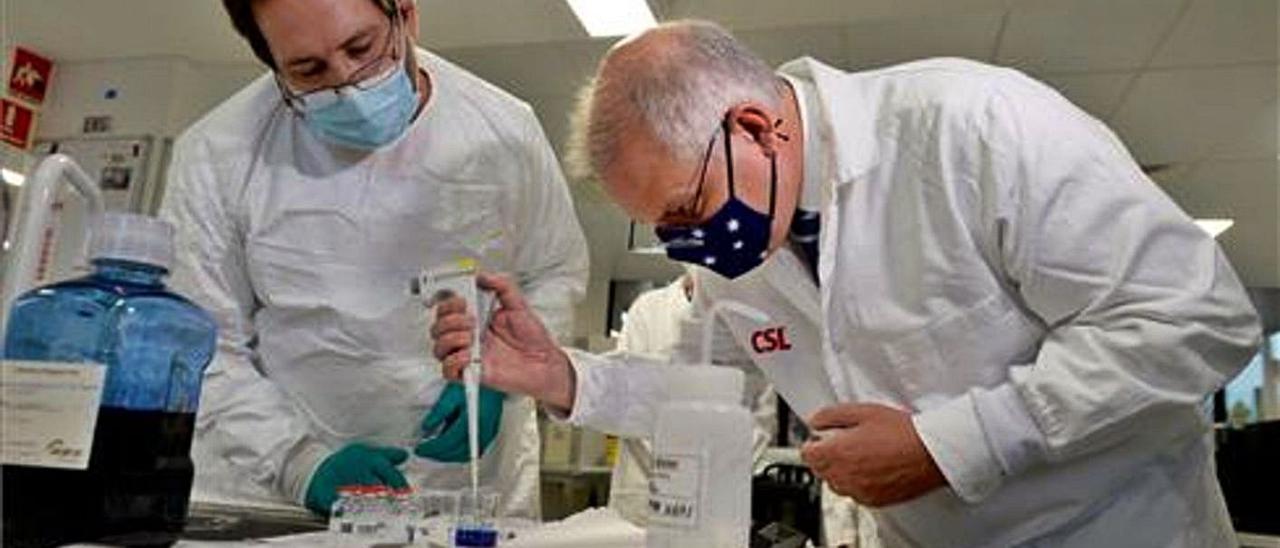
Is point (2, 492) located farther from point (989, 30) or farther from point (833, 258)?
point (989, 30)

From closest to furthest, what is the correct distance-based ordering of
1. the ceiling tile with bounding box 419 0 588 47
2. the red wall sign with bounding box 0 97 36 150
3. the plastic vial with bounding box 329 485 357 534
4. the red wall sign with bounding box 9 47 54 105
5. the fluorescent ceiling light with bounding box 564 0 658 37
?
the plastic vial with bounding box 329 485 357 534 → the fluorescent ceiling light with bounding box 564 0 658 37 → the ceiling tile with bounding box 419 0 588 47 → the red wall sign with bounding box 0 97 36 150 → the red wall sign with bounding box 9 47 54 105

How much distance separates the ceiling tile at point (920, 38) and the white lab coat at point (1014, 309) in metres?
2.45

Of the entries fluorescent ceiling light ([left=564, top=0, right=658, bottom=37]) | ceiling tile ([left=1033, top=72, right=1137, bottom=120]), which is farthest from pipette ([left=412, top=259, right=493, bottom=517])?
ceiling tile ([left=1033, top=72, right=1137, bottom=120])

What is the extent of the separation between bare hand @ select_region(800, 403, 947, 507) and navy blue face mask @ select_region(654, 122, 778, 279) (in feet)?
0.65

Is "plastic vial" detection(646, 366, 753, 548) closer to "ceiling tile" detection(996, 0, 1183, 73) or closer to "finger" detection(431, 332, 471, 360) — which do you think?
"finger" detection(431, 332, 471, 360)

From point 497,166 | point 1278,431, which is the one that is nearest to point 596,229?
point 1278,431

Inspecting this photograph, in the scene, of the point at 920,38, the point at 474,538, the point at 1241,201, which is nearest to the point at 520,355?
the point at 474,538

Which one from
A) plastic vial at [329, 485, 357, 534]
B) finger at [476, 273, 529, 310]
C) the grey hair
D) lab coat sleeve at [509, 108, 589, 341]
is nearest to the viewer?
plastic vial at [329, 485, 357, 534]

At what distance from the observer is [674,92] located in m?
0.94

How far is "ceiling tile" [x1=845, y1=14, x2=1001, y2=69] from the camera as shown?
332 centimetres

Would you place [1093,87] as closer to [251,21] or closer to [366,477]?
[251,21]

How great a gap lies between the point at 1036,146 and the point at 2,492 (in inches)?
34.3

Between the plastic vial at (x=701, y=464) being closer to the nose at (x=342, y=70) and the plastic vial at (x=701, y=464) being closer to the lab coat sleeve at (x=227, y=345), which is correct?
the lab coat sleeve at (x=227, y=345)

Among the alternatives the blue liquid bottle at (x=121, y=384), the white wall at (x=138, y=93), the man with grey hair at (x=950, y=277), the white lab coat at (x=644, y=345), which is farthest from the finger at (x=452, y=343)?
the white wall at (x=138, y=93)
